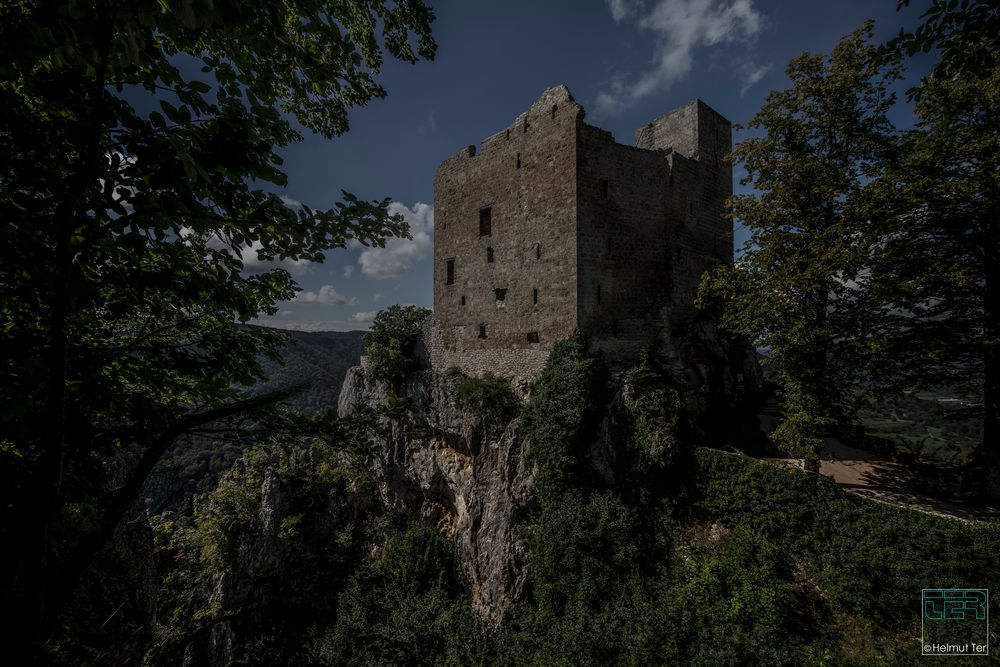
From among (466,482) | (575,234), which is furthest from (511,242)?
(466,482)

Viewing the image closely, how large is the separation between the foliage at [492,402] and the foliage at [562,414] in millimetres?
1233

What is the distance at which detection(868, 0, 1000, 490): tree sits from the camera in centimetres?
853

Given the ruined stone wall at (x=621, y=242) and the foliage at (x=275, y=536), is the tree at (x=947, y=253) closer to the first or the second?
the ruined stone wall at (x=621, y=242)

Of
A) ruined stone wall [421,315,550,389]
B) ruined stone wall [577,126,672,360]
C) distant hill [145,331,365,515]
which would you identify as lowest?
distant hill [145,331,365,515]

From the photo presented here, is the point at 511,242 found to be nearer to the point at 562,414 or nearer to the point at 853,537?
the point at 562,414

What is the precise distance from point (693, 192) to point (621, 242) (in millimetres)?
4169

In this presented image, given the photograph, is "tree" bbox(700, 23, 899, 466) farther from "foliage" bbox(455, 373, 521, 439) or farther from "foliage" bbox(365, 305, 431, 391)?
"foliage" bbox(365, 305, 431, 391)

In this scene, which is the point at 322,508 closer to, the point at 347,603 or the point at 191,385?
the point at 347,603

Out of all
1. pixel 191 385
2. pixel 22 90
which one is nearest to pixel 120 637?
pixel 191 385

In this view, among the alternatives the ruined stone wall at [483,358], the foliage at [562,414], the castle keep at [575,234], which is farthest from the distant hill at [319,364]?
the foliage at [562,414]

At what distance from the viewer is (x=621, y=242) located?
48.3 feet

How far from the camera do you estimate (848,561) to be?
8.98m

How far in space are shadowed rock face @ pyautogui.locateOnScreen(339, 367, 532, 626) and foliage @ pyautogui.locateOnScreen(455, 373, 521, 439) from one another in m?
0.41

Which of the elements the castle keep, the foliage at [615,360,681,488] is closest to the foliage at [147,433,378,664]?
the castle keep
